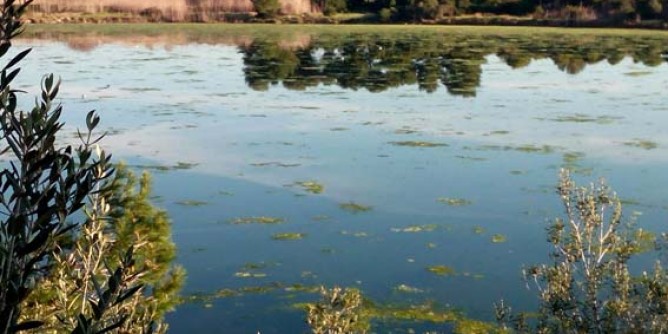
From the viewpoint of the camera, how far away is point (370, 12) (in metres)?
52.6

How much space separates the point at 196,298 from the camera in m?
6.80

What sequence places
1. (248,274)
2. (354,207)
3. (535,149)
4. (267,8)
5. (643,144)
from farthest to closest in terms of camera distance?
1. (267,8)
2. (643,144)
3. (535,149)
4. (354,207)
5. (248,274)

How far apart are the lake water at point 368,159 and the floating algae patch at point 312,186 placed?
0.04 metres

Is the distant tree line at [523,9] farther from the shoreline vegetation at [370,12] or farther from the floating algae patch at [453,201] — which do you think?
the floating algae patch at [453,201]

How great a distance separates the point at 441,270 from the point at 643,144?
703 centimetres

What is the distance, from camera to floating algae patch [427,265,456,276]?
743 centimetres

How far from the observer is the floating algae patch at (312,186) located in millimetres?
10239

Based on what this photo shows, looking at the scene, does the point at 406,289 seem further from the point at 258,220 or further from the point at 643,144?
the point at 643,144

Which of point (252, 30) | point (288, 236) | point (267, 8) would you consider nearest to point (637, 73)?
point (288, 236)

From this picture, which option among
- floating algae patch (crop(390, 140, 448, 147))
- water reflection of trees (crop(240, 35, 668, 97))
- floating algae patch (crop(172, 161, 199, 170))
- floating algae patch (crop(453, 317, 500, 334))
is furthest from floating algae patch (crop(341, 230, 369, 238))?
water reflection of trees (crop(240, 35, 668, 97))

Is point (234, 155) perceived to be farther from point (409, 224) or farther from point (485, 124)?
point (485, 124)

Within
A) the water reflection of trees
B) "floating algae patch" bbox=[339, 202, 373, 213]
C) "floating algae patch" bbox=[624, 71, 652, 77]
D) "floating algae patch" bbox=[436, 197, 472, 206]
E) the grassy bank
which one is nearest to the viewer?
"floating algae patch" bbox=[339, 202, 373, 213]

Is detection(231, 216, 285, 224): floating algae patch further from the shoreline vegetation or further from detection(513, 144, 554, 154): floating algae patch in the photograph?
the shoreline vegetation

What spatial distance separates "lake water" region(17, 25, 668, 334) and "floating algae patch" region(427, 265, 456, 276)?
0.23 feet
